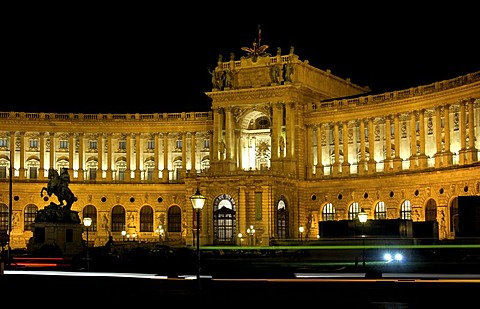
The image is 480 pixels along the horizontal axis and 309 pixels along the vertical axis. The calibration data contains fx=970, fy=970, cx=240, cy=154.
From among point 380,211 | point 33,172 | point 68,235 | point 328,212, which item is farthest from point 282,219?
point 68,235

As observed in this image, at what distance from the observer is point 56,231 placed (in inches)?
3029

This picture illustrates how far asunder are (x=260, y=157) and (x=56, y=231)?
184ft

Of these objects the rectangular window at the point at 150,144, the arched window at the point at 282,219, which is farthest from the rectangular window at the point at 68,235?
the rectangular window at the point at 150,144

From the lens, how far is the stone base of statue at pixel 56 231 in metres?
76.9

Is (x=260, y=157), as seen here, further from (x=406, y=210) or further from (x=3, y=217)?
(x=3, y=217)

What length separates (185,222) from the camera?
127188 mm

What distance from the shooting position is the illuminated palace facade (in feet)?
365

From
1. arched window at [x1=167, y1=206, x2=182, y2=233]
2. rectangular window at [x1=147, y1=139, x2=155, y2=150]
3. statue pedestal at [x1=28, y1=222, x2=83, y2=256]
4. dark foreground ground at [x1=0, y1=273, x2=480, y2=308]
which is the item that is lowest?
dark foreground ground at [x1=0, y1=273, x2=480, y2=308]

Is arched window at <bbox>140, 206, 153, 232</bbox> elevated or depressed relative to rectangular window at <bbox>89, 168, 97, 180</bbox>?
depressed

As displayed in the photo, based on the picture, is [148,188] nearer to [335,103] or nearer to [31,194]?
[31,194]

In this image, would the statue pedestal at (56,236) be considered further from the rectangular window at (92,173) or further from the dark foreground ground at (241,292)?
the rectangular window at (92,173)

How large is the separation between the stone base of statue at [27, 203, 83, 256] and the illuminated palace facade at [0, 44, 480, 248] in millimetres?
40231

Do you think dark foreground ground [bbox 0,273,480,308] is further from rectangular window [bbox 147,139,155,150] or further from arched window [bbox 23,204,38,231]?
rectangular window [bbox 147,139,155,150]

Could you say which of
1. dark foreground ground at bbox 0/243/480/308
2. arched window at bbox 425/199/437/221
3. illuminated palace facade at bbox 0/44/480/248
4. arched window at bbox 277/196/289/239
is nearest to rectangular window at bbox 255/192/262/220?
illuminated palace facade at bbox 0/44/480/248
